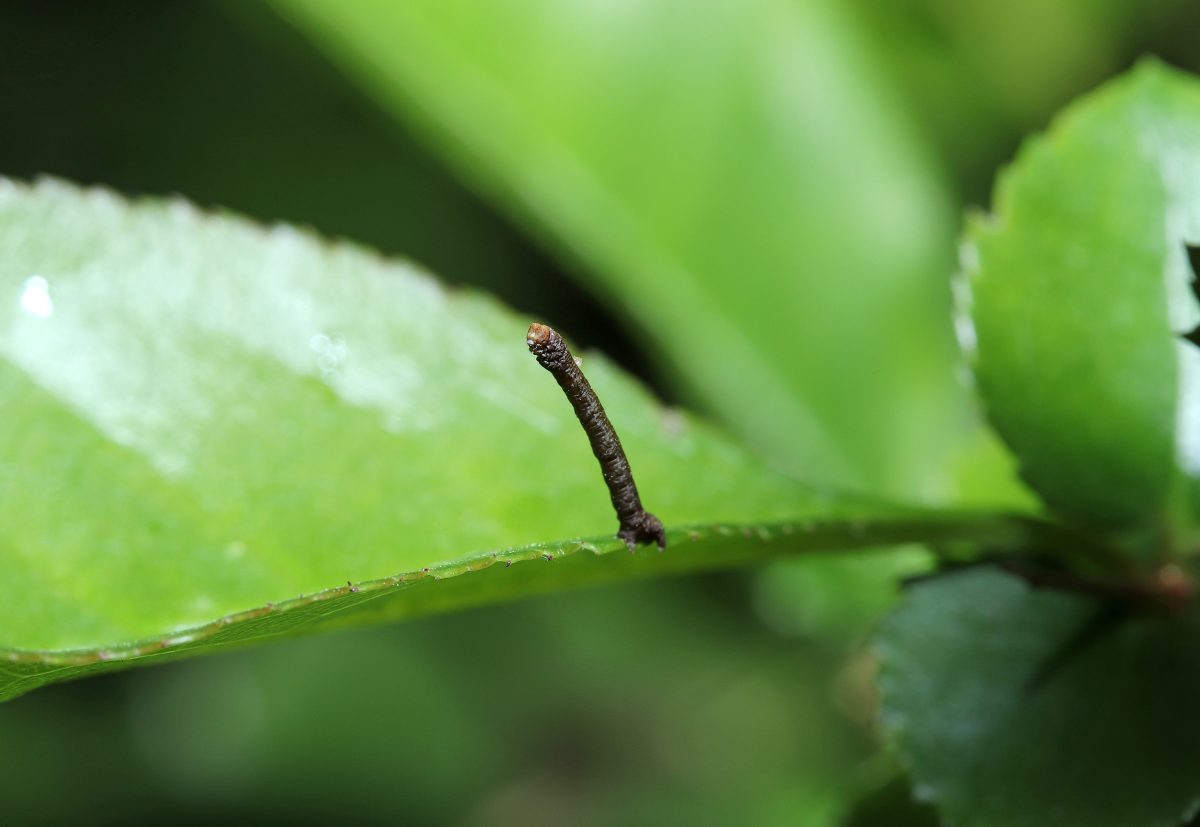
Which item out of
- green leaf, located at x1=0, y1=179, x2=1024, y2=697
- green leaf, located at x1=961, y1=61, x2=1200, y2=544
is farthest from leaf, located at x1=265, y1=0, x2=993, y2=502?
green leaf, located at x1=961, y1=61, x2=1200, y2=544

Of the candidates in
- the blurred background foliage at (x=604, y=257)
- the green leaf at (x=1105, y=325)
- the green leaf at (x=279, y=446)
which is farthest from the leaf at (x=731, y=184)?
the green leaf at (x=1105, y=325)

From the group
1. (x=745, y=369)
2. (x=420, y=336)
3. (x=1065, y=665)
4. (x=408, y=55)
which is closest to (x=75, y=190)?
(x=420, y=336)

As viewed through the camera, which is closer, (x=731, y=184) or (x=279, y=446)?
(x=279, y=446)

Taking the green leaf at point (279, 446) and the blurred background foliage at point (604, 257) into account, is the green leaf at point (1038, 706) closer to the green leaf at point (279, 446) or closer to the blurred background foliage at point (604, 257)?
the green leaf at point (279, 446)

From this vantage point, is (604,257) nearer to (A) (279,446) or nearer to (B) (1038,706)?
(A) (279,446)

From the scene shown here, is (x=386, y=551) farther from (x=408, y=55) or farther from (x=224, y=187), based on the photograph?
(x=224, y=187)

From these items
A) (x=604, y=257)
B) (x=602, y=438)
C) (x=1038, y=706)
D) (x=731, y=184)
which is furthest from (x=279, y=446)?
(x=731, y=184)
